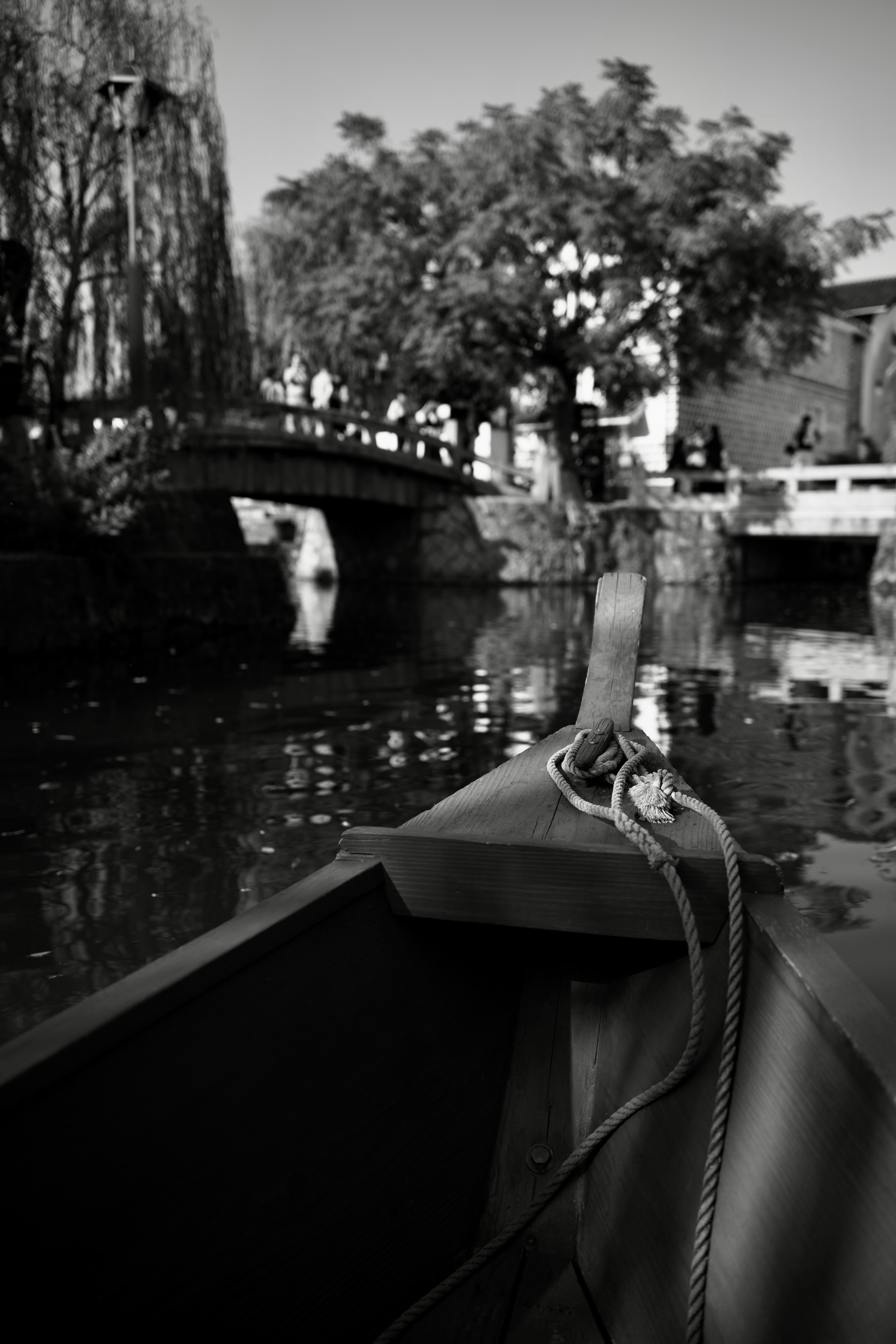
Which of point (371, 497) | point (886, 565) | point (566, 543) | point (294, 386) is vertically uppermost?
point (294, 386)

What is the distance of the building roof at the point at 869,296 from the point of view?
3888 cm

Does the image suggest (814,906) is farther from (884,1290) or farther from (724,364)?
(724,364)

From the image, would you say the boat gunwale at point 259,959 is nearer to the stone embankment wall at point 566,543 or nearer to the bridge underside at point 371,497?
the bridge underside at point 371,497

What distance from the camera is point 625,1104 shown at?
1890mm

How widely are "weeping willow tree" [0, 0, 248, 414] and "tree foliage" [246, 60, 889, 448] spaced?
8.90 meters

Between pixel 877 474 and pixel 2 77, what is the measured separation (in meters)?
18.2

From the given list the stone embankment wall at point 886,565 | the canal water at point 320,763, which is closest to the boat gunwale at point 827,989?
the canal water at point 320,763

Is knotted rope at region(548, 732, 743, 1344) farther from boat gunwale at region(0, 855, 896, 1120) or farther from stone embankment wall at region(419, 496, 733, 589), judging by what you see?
stone embankment wall at region(419, 496, 733, 589)

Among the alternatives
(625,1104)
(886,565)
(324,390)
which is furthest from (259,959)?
(886,565)

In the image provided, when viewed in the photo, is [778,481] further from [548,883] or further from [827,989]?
[827,989]

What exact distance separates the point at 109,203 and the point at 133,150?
2.54 ft

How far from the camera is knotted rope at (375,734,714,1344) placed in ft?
5.60

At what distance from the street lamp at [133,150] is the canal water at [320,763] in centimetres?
330

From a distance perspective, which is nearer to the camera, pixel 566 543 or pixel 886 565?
pixel 886 565
